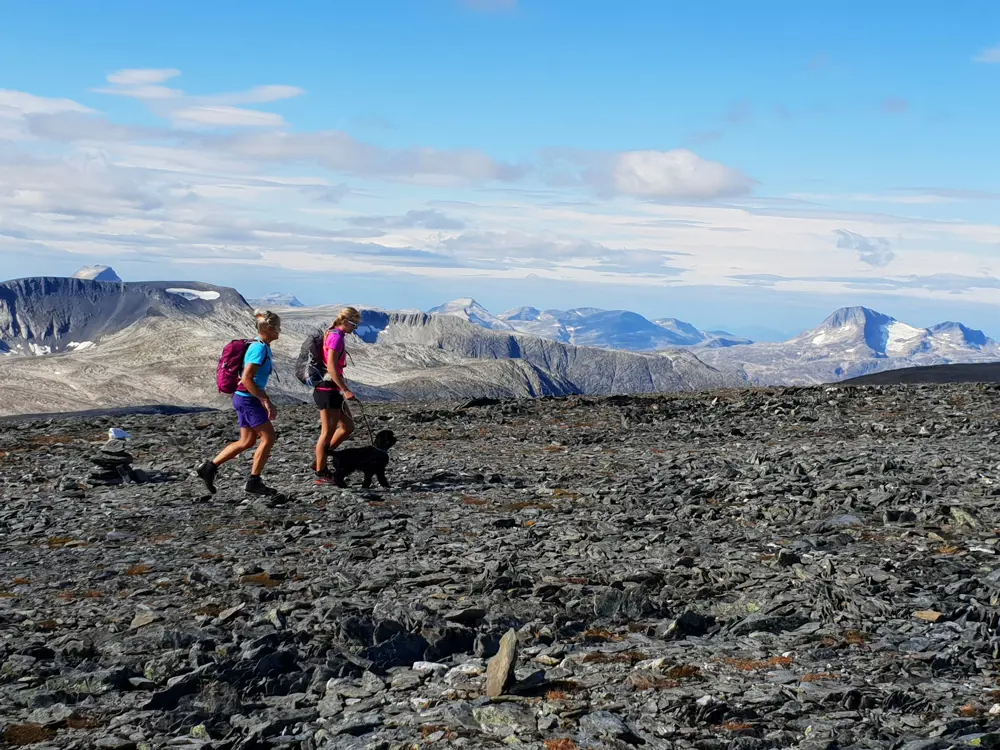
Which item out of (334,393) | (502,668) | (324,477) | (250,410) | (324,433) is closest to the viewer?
(502,668)

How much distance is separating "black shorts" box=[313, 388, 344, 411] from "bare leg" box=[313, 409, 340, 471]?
19cm

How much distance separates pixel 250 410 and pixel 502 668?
10.5m

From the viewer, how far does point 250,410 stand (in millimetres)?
17625

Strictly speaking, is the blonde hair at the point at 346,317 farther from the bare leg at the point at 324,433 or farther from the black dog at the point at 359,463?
the black dog at the point at 359,463

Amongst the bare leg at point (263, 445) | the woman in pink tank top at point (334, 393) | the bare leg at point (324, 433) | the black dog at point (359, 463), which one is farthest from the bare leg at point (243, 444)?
the black dog at point (359, 463)

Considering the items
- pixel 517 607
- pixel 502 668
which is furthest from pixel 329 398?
pixel 502 668

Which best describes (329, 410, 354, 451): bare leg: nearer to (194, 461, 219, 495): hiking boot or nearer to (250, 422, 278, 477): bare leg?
(250, 422, 278, 477): bare leg

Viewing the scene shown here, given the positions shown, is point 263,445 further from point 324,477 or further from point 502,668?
point 502,668

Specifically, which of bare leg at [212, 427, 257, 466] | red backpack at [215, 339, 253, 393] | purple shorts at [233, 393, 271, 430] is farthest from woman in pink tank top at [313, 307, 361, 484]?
red backpack at [215, 339, 253, 393]

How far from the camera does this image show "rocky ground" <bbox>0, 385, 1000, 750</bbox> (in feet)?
25.6

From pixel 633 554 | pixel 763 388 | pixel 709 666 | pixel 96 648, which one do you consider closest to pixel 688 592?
pixel 633 554

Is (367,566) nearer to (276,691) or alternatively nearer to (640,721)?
(276,691)

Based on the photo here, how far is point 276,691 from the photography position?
8781mm

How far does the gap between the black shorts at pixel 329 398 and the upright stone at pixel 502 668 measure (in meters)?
10.6
